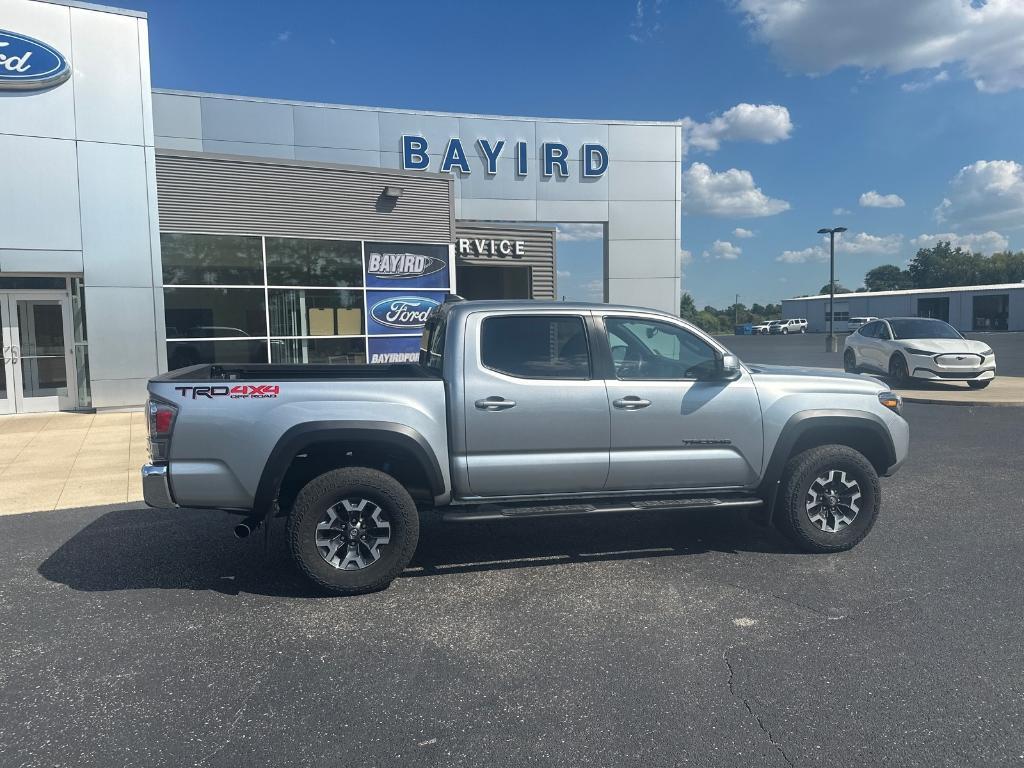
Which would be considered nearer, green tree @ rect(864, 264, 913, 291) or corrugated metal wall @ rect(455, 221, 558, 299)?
corrugated metal wall @ rect(455, 221, 558, 299)

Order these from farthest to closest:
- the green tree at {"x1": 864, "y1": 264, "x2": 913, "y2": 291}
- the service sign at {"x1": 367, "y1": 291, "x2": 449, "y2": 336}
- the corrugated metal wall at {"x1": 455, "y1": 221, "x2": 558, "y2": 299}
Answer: the green tree at {"x1": 864, "y1": 264, "x2": 913, "y2": 291}
the corrugated metal wall at {"x1": 455, "y1": 221, "x2": 558, "y2": 299}
the service sign at {"x1": 367, "y1": 291, "x2": 449, "y2": 336}

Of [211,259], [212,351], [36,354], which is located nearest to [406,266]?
[211,259]

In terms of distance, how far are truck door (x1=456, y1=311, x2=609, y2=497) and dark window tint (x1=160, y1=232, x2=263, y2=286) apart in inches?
415

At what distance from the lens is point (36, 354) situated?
13.4 meters

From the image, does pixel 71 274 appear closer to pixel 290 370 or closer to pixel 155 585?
pixel 290 370

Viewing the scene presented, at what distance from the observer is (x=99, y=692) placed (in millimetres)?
3549

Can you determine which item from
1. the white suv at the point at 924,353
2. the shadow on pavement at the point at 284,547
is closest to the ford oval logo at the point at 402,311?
the white suv at the point at 924,353

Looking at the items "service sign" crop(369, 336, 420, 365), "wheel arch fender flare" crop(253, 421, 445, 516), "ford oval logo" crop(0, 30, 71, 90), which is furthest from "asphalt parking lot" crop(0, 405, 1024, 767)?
"service sign" crop(369, 336, 420, 365)

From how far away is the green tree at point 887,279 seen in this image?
11962cm

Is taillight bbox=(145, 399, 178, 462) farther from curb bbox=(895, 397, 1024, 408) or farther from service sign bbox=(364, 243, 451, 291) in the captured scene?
curb bbox=(895, 397, 1024, 408)

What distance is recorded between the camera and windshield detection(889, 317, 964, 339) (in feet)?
54.5

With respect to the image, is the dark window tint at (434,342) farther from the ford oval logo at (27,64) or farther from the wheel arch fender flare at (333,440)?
the ford oval logo at (27,64)

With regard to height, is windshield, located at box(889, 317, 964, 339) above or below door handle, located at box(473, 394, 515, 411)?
above

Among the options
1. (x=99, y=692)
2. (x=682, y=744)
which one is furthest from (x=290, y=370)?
(x=682, y=744)
